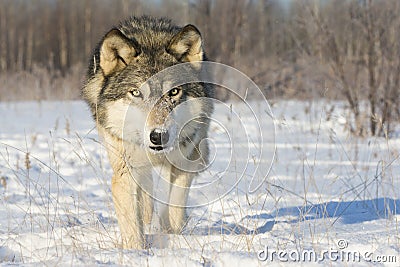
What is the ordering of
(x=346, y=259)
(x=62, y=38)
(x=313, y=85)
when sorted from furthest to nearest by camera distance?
(x=62, y=38) → (x=313, y=85) → (x=346, y=259)

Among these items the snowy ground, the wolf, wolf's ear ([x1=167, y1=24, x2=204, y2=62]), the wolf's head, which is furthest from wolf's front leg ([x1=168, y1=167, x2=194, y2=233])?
wolf's ear ([x1=167, y1=24, x2=204, y2=62])

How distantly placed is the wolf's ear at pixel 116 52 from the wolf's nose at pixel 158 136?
0.71 metres

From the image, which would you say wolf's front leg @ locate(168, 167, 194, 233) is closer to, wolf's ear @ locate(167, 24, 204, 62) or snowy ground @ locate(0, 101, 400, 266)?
snowy ground @ locate(0, 101, 400, 266)

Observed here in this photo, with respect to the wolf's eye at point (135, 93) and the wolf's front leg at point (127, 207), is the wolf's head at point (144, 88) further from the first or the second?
the wolf's front leg at point (127, 207)

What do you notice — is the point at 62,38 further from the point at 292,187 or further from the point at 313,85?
the point at 292,187

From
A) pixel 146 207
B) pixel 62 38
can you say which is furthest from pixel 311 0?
pixel 62 38

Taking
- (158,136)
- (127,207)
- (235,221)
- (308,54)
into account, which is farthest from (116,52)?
(308,54)

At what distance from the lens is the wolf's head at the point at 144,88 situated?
10.9 ft

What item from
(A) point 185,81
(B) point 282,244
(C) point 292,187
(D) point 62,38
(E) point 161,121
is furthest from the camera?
(D) point 62,38

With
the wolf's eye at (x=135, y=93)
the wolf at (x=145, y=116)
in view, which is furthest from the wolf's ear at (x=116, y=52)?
the wolf's eye at (x=135, y=93)

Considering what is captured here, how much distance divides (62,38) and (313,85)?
690 inches

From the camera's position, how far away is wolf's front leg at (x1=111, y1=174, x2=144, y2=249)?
11.1 feet

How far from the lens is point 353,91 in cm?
748

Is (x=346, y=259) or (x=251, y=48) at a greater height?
(x=251, y=48)
